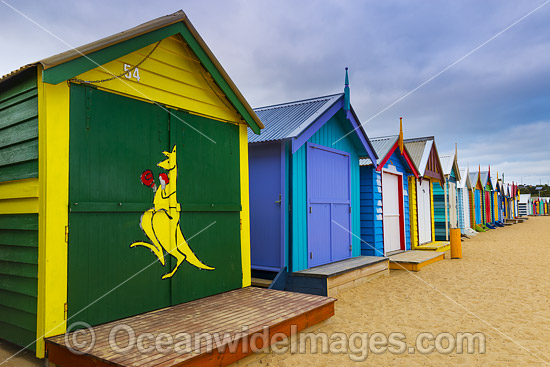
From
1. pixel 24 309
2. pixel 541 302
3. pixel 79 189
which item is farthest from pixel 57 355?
pixel 541 302

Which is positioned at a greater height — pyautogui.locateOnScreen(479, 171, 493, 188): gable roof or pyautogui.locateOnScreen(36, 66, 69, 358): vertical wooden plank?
pyautogui.locateOnScreen(479, 171, 493, 188): gable roof

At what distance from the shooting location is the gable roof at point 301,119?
662 centimetres

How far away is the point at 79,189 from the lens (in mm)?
3613

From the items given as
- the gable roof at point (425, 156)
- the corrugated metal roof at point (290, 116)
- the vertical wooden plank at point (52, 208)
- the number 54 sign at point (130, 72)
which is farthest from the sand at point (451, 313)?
the gable roof at point (425, 156)

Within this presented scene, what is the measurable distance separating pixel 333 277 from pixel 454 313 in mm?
1944

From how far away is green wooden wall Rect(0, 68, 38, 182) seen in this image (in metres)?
3.51

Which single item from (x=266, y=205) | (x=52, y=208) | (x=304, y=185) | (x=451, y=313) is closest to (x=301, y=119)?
(x=304, y=185)

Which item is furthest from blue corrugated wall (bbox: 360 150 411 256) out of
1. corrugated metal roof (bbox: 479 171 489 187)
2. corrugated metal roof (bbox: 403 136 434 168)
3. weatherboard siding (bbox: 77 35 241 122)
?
corrugated metal roof (bbox: 479 171 489 187)

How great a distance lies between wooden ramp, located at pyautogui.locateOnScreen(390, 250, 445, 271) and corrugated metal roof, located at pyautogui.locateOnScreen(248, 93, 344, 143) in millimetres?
4763

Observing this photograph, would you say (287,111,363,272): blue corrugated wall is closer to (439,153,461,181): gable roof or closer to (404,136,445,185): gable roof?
(404,136,445,185): gable roof

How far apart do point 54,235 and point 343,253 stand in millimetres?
6173

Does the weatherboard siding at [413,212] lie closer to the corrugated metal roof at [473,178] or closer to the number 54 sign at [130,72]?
the number 54 sign at [130,72]

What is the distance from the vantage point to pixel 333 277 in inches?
261

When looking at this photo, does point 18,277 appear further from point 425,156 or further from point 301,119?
point 425,156
